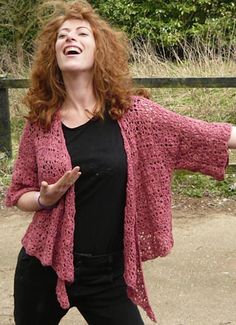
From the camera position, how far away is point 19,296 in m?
2.28

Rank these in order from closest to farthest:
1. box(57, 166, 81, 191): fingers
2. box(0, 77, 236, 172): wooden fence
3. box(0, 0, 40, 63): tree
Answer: box(57, 166, 81, 191): fingers < box(0, 77, 236, 172): wooden fence < box(0, 0, 40, 63): tree

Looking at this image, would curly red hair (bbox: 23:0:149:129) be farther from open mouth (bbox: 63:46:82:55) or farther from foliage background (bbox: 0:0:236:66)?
foliage background (bbox: 0:0:236:66)

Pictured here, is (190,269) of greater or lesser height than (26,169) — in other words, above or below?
below

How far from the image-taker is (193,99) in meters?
7.24

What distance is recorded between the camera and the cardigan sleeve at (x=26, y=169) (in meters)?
2.24

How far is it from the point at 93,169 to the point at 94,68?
392 mm

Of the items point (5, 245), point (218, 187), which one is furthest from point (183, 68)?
point (5, 245)

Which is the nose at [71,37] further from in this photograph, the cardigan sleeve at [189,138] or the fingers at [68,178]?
the fingers at [68,178]

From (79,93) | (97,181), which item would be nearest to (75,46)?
(79,93)

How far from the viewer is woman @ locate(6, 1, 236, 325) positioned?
2.12 metres

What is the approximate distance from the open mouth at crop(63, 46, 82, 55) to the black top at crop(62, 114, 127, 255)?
0.85 feet

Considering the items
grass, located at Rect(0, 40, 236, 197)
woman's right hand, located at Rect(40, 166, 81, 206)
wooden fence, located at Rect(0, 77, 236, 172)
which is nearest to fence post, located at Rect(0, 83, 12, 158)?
wooden fence, located at Rect(0, 77, 236, 172)

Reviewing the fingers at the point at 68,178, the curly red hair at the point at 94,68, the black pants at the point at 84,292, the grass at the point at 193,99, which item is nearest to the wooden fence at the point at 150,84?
the grass at the point at 193,99

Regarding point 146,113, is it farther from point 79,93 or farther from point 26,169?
point 26,169
